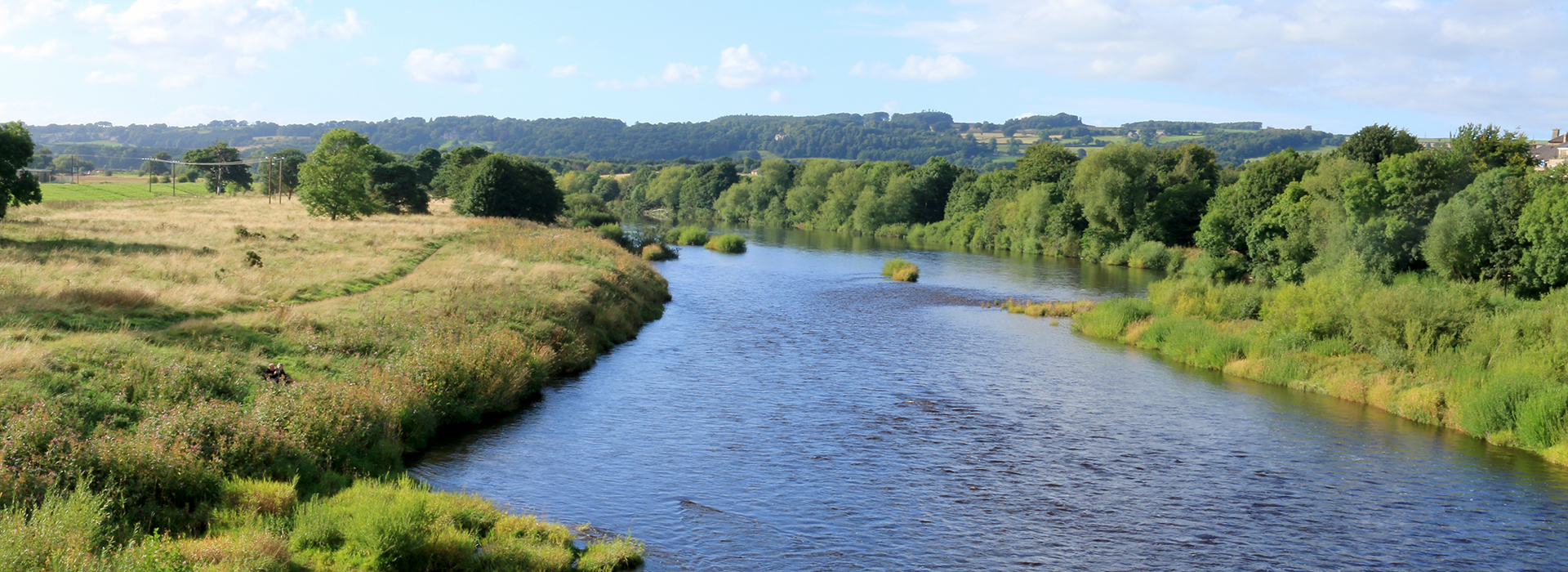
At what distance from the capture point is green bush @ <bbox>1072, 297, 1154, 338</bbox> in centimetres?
4166

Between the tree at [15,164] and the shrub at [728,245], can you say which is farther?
the shrub at [728,245]

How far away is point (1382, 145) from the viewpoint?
61.5 m

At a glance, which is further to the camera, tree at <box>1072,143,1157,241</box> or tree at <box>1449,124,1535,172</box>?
tree at <box>1072,143,1157,241</box>

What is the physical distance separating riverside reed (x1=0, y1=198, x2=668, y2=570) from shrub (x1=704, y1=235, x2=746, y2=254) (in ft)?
152

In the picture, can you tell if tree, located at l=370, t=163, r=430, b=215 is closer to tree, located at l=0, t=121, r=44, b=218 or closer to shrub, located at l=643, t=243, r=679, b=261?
shrub, located at l=643, t=243, r=679, b=261

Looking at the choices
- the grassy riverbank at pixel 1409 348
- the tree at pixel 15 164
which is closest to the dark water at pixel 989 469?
the grassy riverbank at pixel 1409 348

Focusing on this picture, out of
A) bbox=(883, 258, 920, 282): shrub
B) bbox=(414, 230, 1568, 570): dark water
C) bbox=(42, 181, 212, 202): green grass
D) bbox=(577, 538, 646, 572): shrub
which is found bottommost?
bbox=(414, 230, 1568, 570): dark water

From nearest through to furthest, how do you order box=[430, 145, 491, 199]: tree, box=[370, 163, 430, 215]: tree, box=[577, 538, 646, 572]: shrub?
box=[577, 538, 646, 572]: shrub → box=[370, 163, 430, 215]: tree → box=[430, 145, 491, 199]: tree

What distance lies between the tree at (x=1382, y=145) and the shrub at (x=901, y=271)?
97.1ft

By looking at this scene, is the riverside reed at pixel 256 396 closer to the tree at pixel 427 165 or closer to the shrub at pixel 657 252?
the shrub at pixel 657 252

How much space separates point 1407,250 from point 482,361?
161 ft

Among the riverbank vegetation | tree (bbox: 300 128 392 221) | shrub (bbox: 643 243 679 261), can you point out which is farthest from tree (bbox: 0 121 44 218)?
the riverbank vegetation

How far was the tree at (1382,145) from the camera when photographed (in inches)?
2420

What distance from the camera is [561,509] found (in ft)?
56.3
